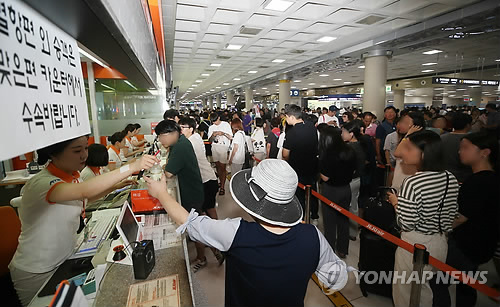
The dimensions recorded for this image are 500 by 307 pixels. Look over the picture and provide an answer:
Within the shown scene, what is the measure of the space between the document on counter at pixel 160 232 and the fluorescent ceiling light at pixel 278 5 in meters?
4.21

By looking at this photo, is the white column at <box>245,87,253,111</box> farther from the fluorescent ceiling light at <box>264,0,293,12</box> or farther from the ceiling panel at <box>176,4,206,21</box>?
the fluorescent ceiling light at <box>264,0,293,12</box>

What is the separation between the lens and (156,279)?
1409 millimetres

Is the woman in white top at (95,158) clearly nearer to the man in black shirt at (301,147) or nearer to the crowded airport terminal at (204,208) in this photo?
the crowded airport terminal at (204,208)

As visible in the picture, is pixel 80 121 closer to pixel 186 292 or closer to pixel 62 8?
pixel 62 8

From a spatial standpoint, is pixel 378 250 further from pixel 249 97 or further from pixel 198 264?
pixel 249 97

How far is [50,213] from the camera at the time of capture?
1.50 meters

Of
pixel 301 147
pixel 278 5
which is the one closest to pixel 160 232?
pixel 301 147

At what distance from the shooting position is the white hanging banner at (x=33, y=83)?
2.08 feet

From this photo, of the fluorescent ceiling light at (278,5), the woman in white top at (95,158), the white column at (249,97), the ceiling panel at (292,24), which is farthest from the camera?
the white column at (249,97)

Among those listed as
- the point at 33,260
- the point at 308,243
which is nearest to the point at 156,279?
the point at 33,260

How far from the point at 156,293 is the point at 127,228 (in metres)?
0.51

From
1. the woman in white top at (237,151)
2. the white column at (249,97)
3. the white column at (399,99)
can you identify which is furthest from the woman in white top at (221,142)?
the white column at (399,99)

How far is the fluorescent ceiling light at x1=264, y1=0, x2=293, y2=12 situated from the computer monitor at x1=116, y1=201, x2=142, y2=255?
14.4 ft

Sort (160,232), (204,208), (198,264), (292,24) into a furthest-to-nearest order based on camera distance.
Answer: (292,24) → (204,208) → (198,264) → (160,232)
